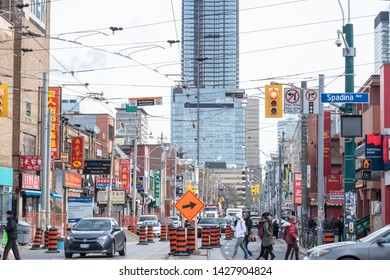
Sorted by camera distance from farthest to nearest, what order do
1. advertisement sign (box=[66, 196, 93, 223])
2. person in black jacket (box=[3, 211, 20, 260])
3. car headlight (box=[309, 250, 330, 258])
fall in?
1. advertisement sign (box=[66, 196, 93, 223])
2. person in black jacket (box=[3, 211, 20, 260])
3. car headlight (box=[309, 250, 330, 258])

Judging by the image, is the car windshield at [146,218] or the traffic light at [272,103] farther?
the car windshield at [146,218]

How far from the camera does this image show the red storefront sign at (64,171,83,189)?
6906 centimetres

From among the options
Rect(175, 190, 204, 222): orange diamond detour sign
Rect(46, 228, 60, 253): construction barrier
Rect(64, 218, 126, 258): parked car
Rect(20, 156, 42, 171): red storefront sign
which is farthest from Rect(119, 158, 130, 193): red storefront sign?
Rect(175, 190, 204, 222): orange diamond detour sign

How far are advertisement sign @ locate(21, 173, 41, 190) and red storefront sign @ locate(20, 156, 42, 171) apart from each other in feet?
2.48

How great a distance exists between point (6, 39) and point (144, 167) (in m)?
61.4

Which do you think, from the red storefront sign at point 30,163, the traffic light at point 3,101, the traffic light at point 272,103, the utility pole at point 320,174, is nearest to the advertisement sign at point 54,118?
the red storefront sign at point 30,163

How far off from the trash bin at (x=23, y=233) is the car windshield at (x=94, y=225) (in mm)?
13721

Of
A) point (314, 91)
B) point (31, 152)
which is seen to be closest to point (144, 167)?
point (31, 152)

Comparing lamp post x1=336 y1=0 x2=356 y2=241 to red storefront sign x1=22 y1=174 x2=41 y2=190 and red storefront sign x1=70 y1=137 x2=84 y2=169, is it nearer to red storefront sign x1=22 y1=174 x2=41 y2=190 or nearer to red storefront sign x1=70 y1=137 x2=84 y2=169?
red storefront sign x1=22 y1=174 x2=41 y2=190

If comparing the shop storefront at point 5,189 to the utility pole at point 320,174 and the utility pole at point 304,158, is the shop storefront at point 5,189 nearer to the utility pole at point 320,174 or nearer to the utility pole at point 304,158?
the utility pole at point 304,158

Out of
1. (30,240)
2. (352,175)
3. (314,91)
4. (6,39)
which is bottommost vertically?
(30,240)

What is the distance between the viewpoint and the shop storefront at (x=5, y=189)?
53.0 m

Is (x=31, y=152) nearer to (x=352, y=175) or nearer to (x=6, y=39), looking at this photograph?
(x=6, y=39)
